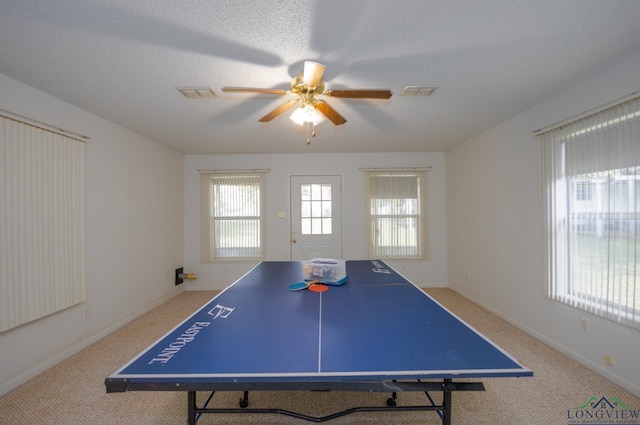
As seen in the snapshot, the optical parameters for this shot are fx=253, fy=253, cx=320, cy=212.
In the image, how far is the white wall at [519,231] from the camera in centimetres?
196

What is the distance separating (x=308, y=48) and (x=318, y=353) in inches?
71.1

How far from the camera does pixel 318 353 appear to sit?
1078mm

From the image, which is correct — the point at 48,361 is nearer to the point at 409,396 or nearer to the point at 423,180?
the point at 409,396

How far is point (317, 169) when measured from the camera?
4.58 meters

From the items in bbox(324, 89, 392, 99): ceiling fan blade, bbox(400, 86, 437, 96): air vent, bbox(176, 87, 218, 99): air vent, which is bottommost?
bbox(324, 89, 392, 99): ceiling fan blade

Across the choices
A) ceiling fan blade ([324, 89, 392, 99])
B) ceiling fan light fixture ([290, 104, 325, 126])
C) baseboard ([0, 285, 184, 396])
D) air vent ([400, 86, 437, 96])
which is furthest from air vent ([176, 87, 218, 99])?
baseboard ([0, 285, 184, 396])

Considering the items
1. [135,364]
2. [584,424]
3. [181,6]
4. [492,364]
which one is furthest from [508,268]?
[181,6]

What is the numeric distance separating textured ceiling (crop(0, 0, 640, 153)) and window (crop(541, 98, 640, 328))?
0.50 meters

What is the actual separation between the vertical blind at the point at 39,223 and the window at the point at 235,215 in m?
2.05

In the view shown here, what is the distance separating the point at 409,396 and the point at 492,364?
1.17 meters

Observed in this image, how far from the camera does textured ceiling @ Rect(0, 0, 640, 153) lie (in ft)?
4.61

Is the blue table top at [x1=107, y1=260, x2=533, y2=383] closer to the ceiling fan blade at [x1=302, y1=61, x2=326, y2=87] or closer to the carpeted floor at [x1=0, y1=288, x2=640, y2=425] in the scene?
the carpeted floor at [x1=0, y1=288, x2=640, y2=425]

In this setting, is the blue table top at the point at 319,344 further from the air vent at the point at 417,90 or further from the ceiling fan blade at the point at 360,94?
the air vent at the point at 417,90

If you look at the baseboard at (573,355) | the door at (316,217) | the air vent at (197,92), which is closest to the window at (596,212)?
the baseboard at (573,355)
